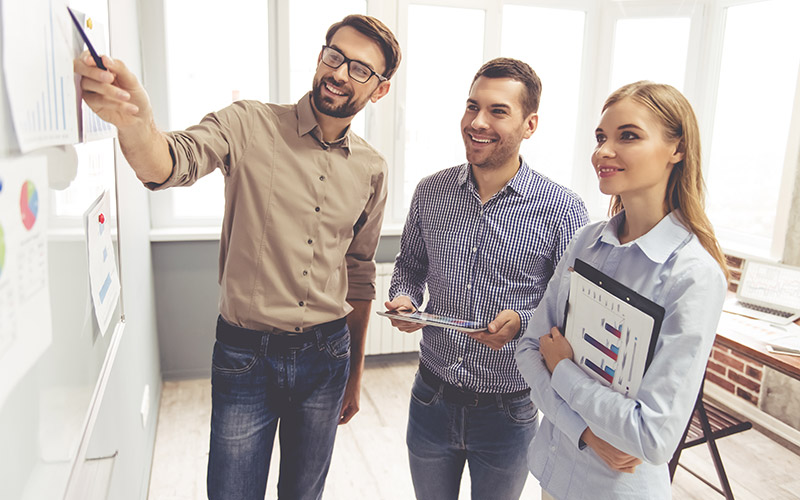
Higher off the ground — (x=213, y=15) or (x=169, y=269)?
(x=213, y=15)

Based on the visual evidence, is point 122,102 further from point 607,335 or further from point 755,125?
point 755,125

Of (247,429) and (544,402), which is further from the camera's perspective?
(247,429)

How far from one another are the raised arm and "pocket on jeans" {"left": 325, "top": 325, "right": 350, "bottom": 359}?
76 cm

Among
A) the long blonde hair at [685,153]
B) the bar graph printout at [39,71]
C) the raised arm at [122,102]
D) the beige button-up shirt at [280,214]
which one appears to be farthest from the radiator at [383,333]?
the bar graph printout at [39,71]

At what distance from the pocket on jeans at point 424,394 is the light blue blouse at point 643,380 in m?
0.31

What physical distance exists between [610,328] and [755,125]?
10.3 feet

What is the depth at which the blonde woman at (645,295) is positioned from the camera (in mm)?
955

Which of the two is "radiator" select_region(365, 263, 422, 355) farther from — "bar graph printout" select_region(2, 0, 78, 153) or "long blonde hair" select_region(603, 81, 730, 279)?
"bar graph printout" select_region(2, 0, 78, 153)

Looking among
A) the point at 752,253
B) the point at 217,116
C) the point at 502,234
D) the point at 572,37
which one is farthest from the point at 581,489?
the point at 572,37

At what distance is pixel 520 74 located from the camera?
1.44 meters

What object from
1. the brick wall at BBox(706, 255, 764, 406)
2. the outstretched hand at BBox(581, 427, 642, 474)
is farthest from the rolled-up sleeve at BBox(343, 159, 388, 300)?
the brick wall at BBox(706, 255, 764, 406)

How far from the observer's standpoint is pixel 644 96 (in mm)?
1086

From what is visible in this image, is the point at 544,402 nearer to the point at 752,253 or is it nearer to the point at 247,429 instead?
the point at 247,429

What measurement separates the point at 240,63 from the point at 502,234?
101 inches
